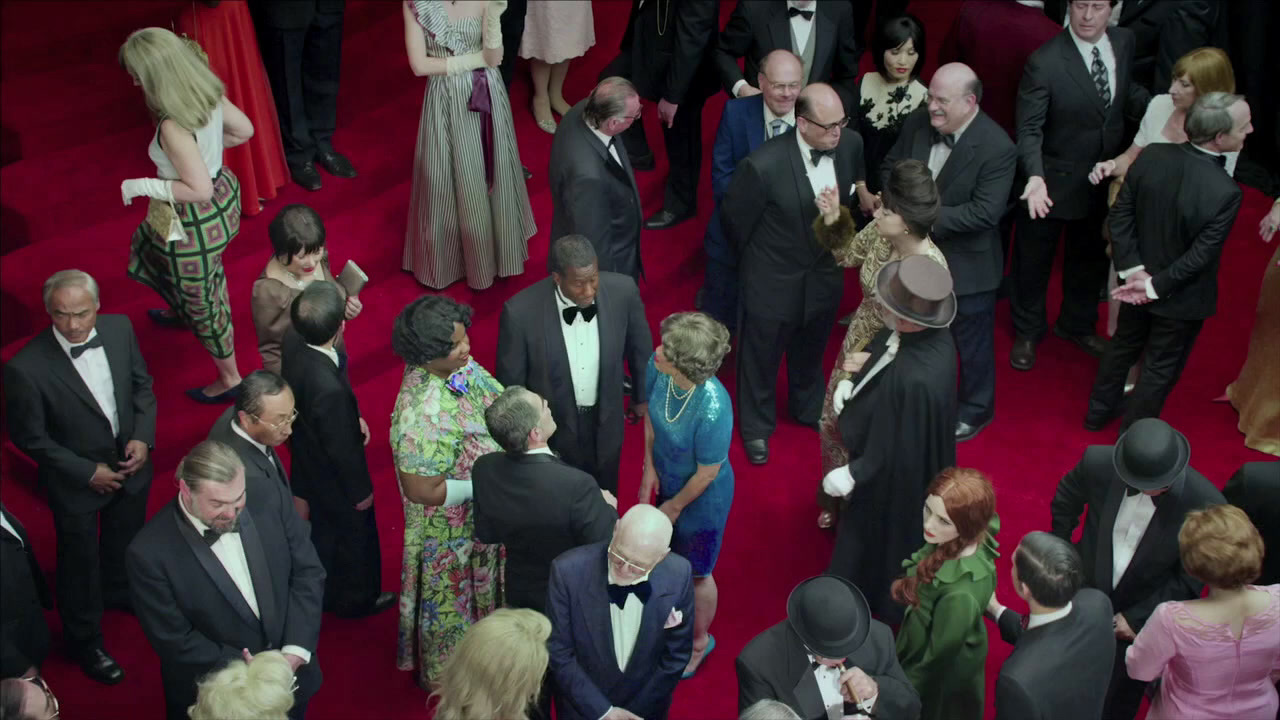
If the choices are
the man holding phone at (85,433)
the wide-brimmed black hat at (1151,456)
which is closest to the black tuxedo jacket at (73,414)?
the man holding phone at (85,433)

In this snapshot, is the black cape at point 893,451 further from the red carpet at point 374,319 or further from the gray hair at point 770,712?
the gray hair at point 770,712

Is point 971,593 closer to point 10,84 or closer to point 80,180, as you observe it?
point 80,180

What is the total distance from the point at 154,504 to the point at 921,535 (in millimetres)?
3513

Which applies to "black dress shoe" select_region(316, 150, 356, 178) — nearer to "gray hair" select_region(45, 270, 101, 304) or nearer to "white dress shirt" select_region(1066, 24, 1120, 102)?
"gray hair" select_region(45, 270, 101, 304)

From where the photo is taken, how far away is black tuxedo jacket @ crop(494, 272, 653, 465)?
5352 mm

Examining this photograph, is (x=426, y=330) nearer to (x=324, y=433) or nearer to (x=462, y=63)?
(x=324, y=433)

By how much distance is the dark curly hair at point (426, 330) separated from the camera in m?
4.70

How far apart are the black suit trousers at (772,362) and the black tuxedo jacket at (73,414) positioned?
2.84m

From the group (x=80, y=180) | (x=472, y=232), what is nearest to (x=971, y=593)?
(x=472, y=232)

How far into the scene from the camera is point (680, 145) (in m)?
7.57

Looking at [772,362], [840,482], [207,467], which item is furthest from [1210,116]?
[207,467]

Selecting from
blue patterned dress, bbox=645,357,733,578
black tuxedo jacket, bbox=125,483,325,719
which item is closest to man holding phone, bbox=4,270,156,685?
black tuxedo jacket, bbox=125,483,325,719

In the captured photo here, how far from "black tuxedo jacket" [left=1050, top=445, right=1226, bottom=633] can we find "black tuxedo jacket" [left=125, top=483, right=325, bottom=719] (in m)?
2.81

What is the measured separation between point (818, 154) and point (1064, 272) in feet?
6.62
